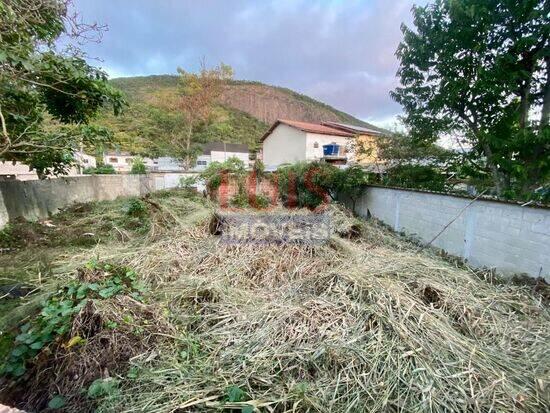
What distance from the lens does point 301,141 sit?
17.7 m

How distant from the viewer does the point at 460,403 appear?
1.56 meters

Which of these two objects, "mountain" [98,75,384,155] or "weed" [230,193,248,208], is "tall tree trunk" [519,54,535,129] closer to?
"weed" [230,193,248,208]

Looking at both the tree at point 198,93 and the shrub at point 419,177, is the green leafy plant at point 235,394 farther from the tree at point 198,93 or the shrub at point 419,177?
the tree at point 198,93

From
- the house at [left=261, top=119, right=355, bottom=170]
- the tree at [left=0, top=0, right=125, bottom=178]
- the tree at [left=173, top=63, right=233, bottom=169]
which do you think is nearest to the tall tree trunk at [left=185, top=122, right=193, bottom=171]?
the tree at [left=173, top=63, right=233, bottom=169]

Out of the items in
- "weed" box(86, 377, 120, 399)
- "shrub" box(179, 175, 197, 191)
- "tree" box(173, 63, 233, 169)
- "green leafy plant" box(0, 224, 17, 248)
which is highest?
"tree" box(173, 63, 233, 169)

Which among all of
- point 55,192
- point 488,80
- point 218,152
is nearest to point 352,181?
point 488,80

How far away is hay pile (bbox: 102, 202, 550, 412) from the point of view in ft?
5.23

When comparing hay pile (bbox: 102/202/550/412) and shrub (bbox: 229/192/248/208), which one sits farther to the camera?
shrub (bbox: 229/192/248/208)

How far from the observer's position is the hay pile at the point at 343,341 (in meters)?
1.59

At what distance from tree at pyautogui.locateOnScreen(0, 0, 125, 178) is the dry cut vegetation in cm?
242

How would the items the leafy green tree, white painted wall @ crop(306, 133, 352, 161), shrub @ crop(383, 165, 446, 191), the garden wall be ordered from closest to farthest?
the garden wall
shrub @ crop(383, 165, 446, 191)
the leafy green tree
white painted wall @ crop(306, 133, 352, 161)

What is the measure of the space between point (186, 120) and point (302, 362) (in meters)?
23.1

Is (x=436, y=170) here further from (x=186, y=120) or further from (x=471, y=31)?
(x=186, y=120)

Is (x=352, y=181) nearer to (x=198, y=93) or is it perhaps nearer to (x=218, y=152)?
(x=198, y=93)
